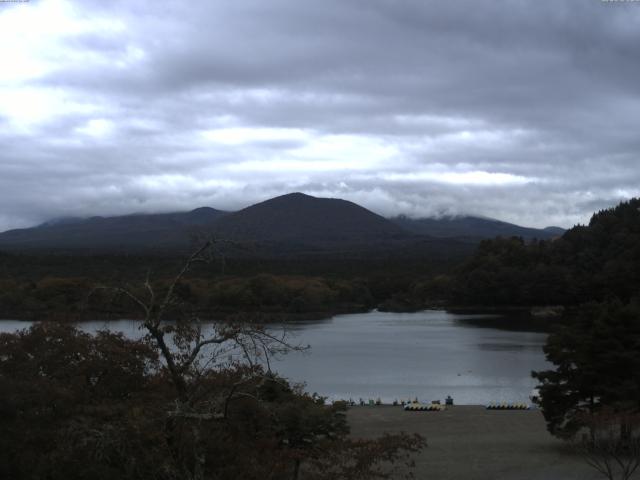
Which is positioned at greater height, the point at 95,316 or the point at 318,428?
the point at 95,316

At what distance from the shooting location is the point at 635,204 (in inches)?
2945

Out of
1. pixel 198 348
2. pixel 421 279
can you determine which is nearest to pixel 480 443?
pixel 198 348

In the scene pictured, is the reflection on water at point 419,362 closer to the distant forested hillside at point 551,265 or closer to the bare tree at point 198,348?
the distant forested hillside at point 551,265

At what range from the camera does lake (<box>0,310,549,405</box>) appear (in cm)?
2695

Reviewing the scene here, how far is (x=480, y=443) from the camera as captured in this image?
16.8 meters

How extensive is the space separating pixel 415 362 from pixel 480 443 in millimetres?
17738

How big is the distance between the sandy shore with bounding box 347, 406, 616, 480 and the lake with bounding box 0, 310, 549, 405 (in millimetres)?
3040

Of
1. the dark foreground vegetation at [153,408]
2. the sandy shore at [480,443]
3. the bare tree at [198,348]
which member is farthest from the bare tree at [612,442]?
the bare tree at [198,348]

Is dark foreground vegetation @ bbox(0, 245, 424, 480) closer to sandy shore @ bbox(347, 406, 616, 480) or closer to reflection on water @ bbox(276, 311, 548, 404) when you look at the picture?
sandy shore @ bbox(347, 406, 616, 480)

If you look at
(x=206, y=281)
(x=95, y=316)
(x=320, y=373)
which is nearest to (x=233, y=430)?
(x=95, y=316)

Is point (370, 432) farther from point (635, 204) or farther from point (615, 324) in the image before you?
point (635, 204)

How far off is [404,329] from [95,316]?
135ft

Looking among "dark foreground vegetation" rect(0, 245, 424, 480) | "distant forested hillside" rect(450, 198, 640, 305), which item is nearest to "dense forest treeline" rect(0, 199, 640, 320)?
"distant forested hillside" rect(450, 198, 640, 305)

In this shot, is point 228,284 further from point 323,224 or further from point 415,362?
point 323,224
